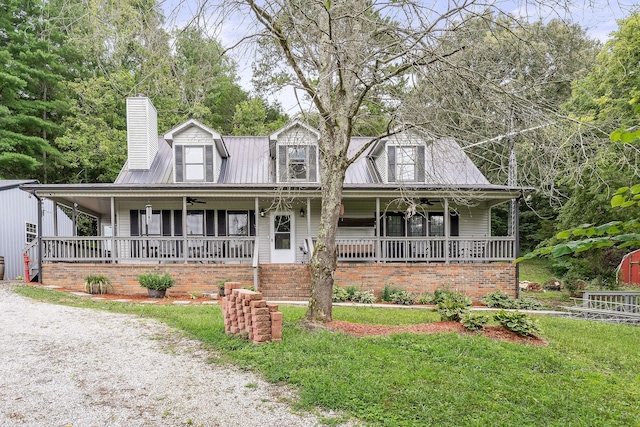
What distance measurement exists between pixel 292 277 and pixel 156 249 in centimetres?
452

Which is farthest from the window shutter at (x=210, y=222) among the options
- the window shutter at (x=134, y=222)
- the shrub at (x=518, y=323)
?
the shrub at (x=518, y=323)

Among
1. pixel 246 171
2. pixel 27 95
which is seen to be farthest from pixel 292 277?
pixel 27 95

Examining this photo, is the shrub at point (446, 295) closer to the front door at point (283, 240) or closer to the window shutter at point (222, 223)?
the front door at point (283, 240)

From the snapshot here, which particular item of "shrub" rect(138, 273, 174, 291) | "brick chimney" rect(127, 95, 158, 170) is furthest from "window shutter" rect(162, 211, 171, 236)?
"shrub" rect(138, 273, 174, 291)

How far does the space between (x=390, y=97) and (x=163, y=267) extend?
848 cm

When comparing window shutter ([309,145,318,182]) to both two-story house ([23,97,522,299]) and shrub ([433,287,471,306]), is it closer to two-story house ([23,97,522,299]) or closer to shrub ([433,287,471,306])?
two-story house ([23,97,522,299])

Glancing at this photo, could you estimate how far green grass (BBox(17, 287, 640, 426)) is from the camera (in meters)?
3.73

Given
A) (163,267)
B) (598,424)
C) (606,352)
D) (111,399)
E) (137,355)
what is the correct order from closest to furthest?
(598,424)
(111,399)
(137,355)
(606,352)
(163,267)

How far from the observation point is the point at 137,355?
554 centimetres

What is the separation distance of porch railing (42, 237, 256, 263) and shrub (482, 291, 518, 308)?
7133mm

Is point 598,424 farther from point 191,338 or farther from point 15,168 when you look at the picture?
point 15,168

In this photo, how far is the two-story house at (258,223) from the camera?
11.7 metres

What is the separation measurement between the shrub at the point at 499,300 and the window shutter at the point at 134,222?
11.7 meters

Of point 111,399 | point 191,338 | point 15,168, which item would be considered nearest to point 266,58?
point 191,338
